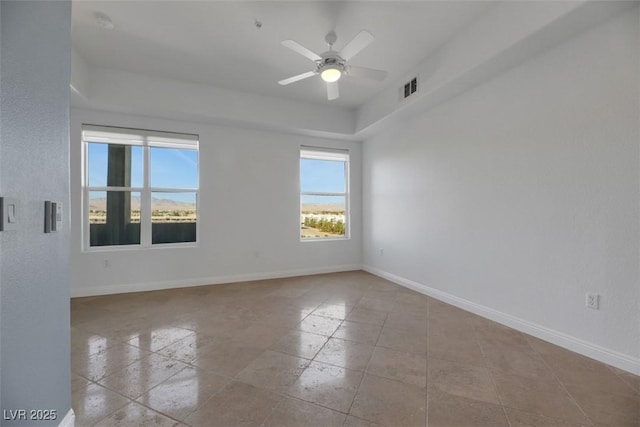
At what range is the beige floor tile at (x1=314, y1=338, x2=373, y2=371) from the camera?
2.16 m

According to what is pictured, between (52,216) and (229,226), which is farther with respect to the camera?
(229,226)

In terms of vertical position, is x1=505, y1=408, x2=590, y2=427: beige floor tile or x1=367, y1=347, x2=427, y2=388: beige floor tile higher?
x1=367, y1=347, x2=427, y2=388: beige floor tile

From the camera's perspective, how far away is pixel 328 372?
2.04 metres

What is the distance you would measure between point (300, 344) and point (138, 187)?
3.60 m

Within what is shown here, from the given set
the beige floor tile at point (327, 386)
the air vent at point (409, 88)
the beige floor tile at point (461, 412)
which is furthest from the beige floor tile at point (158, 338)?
the air vent at point (409, 88)

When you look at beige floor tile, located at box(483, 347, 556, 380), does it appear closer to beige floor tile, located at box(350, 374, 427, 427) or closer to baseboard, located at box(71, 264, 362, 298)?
beige floor tile, located at box(350, 374, 427, 427)

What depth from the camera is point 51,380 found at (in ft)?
4.26

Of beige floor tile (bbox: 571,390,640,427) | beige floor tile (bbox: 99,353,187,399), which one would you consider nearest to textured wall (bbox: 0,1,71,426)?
beige floor tile (bbox: 99,353,187,399)

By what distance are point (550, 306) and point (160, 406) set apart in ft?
10.7

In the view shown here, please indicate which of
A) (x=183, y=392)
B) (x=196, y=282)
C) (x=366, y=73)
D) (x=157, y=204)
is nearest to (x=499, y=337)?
(x=183, y=392)

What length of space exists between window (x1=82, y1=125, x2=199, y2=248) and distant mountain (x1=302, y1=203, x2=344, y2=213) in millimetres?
2002

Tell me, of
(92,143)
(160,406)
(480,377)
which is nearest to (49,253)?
(160,406)

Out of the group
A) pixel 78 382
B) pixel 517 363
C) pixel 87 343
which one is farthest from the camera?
pixel 87 343

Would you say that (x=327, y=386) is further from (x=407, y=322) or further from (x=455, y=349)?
(x=407, y=322)
